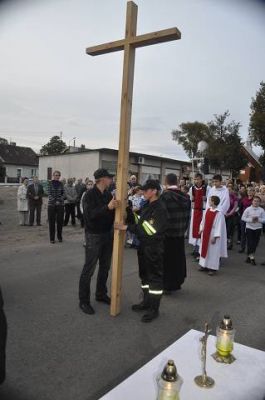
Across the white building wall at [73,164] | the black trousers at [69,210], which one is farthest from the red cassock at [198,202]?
the white building wall at [73,164]

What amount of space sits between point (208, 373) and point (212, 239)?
4882 millimetres

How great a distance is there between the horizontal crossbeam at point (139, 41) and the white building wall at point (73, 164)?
2734 centimetres

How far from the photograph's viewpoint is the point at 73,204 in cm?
1414

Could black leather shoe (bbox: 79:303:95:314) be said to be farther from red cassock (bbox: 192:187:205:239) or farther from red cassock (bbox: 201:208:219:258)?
red cassock (bbox: 192:187:205:239)

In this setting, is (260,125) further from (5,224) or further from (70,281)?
(70,281)

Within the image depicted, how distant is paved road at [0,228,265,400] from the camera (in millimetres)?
3482

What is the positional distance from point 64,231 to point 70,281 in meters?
6.33

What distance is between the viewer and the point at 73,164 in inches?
1374

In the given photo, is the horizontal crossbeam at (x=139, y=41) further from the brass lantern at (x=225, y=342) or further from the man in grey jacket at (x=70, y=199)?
the man in grey jacket at (x=70, y=199)

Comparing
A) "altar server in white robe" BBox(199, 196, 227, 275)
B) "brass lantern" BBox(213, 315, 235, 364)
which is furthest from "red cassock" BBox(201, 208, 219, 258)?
"brass lantern" BBox(213, 315, 235, 364)

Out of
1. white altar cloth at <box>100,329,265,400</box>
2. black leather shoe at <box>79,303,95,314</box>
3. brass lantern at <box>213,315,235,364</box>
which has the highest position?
brass lantern at <box>213,315,235,364</box>

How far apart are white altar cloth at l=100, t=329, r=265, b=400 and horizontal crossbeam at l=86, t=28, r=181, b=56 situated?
3.29 m

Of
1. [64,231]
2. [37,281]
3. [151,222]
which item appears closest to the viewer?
[151,222]

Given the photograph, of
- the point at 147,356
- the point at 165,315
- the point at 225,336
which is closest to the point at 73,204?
the point at 165,315
